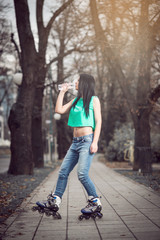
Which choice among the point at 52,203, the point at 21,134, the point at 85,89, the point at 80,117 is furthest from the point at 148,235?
the point at 21,134

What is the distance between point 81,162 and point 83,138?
0.34 metres

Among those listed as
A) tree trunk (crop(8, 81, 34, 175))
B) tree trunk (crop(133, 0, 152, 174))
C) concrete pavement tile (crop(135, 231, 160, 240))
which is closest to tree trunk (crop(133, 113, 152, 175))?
tree trunk (crop(133, 0, 152, 174))

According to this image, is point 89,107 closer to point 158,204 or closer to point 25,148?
point 158,204

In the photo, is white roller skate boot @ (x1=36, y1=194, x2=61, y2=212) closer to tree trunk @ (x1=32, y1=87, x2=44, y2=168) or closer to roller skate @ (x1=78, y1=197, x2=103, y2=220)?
roller skate @ (x1=78, y1=197, x2=103, y2=220)

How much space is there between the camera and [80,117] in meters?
5.05

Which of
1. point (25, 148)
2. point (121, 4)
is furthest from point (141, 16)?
point (25, 148)

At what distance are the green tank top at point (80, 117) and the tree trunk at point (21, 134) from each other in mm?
7749

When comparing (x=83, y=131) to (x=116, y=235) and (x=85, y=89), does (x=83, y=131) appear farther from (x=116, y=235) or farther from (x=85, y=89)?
(x=116, y=235)

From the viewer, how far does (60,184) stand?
513cm

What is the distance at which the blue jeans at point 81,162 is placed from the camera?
195 inches

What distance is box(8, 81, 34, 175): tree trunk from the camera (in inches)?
496

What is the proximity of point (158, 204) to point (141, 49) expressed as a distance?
771 cm

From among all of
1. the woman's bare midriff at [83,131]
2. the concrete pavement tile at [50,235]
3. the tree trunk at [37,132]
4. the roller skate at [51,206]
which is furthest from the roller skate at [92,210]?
the tree trunk at [37,132]

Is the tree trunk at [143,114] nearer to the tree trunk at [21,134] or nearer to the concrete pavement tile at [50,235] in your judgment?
the tree trunk at [21,134]
